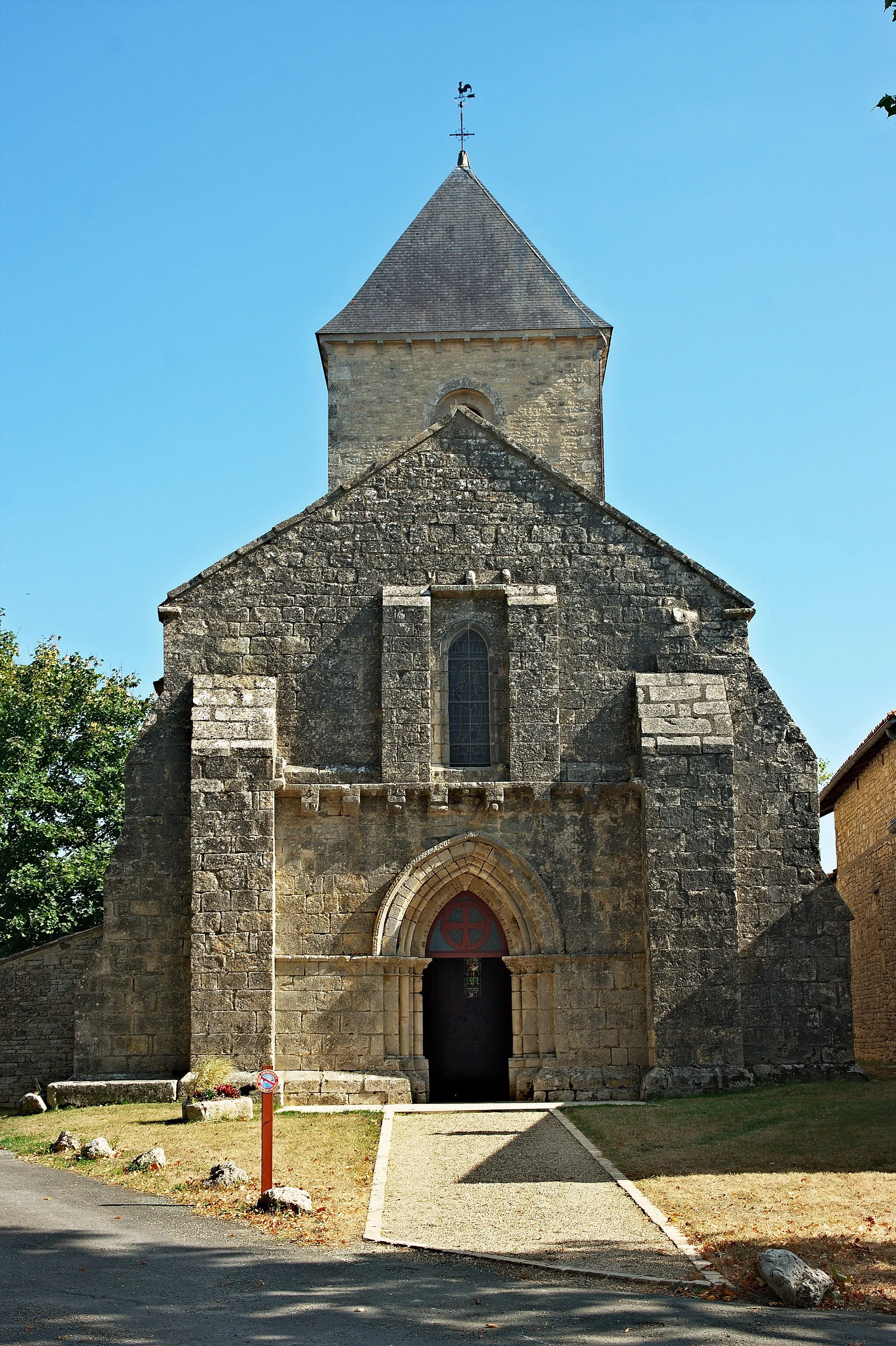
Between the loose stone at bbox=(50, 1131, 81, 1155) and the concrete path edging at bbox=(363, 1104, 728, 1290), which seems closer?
the concrete path edging at bbox=(363, 1104, 728, 1290)

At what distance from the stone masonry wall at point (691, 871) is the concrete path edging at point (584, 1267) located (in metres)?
2.67

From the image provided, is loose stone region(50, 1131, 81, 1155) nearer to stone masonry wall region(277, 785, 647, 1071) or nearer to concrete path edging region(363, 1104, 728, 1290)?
concrete path edging region(363, 1104, 728, 1290)

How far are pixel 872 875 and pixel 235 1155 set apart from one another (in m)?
12.9

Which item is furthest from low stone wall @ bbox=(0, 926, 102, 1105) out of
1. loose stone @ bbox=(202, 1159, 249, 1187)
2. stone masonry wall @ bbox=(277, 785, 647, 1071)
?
loose stone @ bbox=(202, 1159, 249, 1187)

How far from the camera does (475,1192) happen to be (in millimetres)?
10148

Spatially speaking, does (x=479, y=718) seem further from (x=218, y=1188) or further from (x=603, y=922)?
(x=218, y=1188)

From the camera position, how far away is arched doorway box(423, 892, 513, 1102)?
56.7 feet

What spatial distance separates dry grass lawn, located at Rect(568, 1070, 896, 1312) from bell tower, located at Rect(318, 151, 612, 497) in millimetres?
12129

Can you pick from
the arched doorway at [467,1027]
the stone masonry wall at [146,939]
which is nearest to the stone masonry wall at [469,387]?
the stone masonry wall at [146,939]

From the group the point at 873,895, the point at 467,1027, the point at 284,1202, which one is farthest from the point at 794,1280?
the point at 873,895

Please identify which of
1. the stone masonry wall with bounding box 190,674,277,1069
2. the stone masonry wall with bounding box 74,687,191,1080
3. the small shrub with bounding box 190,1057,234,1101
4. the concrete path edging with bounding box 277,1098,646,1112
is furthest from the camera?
the stone masonry wall with bounding box 74,687,191,1080

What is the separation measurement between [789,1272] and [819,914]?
9.05 metres

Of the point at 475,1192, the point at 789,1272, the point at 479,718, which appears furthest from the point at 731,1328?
the point at 479,718

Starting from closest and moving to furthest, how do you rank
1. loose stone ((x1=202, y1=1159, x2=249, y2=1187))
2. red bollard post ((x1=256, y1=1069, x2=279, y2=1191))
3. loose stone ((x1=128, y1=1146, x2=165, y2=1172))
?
1. red bollard post ((x1=256, y1=1069, x2=279, y2=1191))
2. loose stone ((x1=202, y1=1159, x2=249, y2=1187))
3. loose stone ((x1=128, y1=1146, x2=165, y2=1172))
